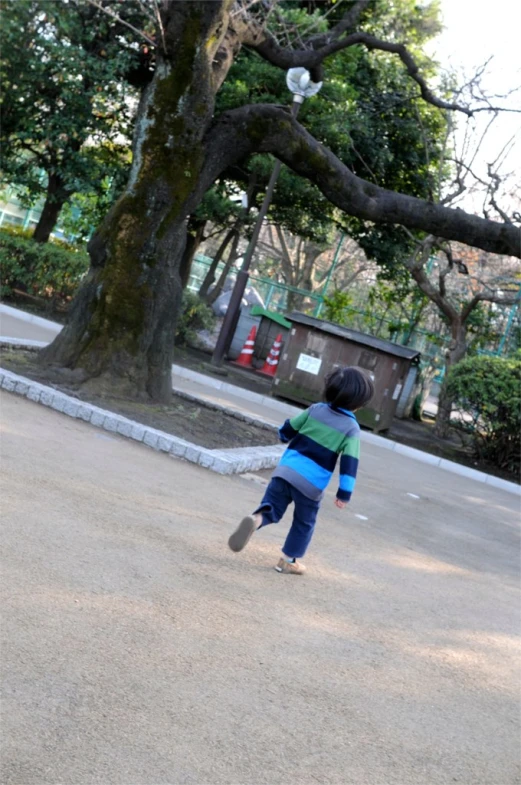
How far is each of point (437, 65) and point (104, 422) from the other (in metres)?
16.6

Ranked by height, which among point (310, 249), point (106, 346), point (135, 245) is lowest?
point (106, 346)

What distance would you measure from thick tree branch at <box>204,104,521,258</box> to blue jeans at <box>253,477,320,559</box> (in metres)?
5.72

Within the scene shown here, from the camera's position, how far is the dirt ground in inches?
392

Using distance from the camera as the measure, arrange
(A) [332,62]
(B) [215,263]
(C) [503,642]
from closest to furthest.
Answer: (C) [503,642]
(A) [332,62]
(B) [215,263]

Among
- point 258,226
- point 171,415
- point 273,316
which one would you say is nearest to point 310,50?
point 171,415

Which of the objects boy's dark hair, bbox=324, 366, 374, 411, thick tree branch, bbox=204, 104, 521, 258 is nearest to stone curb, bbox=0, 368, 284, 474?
boy's dark hair, bbox=324, 366, 374, 411

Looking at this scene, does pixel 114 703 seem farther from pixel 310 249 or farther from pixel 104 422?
pixel 310 249

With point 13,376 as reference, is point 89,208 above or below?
above

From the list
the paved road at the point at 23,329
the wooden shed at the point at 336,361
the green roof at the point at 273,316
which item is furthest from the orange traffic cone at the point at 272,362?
the paved road at the point at 23,329

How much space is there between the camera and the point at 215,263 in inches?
1032

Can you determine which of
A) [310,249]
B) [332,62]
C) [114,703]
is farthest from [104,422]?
[310,249]

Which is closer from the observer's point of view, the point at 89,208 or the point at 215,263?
the point at 89,208

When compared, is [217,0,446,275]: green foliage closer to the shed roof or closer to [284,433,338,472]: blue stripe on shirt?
the shed roof

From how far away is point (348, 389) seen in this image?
5.93 meters
